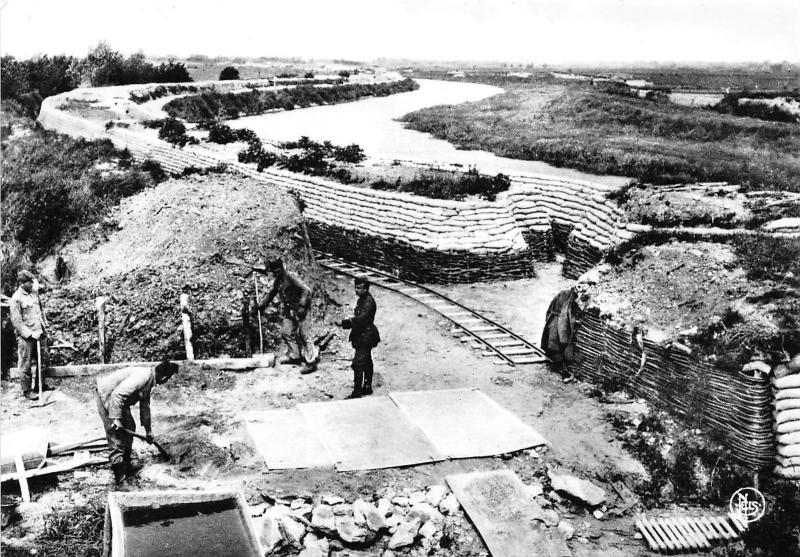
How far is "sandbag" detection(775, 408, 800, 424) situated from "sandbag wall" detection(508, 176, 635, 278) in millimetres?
7375

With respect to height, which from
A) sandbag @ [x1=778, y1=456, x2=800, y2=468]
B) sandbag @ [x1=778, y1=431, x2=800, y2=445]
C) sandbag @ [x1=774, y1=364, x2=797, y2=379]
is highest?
sandbag @ [x1=774, y1=364, x2=797, y2=379]

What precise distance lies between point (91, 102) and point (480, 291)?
91.1ft

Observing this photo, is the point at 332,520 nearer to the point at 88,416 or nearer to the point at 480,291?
the point at 88,416

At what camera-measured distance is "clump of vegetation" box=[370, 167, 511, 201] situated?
16.2 metres

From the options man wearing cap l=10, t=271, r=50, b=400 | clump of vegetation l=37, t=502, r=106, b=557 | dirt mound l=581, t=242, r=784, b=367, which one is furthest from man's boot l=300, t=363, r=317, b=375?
dirt mound l=581, t=242, r=784, b=367

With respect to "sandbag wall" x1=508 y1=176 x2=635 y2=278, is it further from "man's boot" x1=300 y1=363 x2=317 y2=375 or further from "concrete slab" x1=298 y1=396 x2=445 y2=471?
"concrete slab" x1=298 y1=396 x2=445 y2=471

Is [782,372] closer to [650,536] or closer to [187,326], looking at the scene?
[650,536]

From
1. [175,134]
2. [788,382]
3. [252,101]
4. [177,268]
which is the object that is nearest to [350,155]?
[175,134]

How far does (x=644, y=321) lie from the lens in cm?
983

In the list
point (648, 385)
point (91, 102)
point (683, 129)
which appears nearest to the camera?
point (648, 385)

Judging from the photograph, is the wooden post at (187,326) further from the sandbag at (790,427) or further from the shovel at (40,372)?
the sandbag at (790,427)

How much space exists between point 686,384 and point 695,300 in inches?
66.0

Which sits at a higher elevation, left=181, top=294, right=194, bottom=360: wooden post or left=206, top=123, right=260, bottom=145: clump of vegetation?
left=206, top=123, right=260, bottom=145: clump of vegetation

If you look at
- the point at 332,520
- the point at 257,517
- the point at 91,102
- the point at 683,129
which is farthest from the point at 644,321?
the point at 91,102
